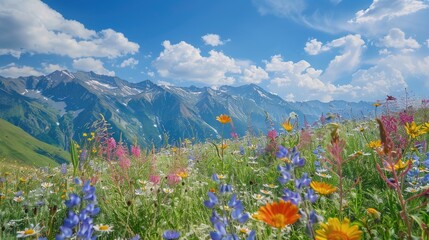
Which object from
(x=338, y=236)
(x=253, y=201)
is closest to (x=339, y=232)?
(x=338, y=236)

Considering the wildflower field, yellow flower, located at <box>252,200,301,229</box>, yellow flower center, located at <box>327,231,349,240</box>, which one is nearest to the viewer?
yellow flower, located at <box>252,200,301,229</box>

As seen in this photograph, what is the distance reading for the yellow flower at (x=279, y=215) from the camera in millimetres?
1348

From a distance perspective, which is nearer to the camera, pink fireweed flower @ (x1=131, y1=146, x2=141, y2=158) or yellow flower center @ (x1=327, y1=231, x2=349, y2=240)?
yellow flower center @ (x1=327, y1=231, x2=349, y2=240)

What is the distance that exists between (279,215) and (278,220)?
0.02m

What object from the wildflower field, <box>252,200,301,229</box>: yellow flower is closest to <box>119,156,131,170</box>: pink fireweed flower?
the wildflower field

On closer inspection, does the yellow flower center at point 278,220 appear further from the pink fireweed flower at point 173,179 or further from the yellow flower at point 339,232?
the pink fireweed flower at point 173,179

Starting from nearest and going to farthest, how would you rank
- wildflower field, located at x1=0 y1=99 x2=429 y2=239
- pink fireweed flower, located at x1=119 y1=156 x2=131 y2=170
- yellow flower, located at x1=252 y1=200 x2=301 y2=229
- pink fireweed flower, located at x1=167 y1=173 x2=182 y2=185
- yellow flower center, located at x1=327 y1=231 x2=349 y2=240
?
yellow flower, located at x1=252 y1=200 x2=301 y2=229, yellow flower center, located at x1=327 y1=231 x2=349 y2=240, wildflower field, located at x1=0 y1=99 x2=429 y2=239, pink fireweed flower, located at x1=167 y1=173 x2=182 y2=185, pink fireweed flower, located at x1=119 y1=156 x2=131 y2=170

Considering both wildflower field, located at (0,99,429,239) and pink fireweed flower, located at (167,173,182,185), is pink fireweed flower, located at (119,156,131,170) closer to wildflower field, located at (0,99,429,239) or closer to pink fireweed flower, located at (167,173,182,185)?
wildflower field, located at (0,99,429,239)

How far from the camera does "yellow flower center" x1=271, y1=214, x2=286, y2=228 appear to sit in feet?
4.42

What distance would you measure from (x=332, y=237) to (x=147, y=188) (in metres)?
2.97

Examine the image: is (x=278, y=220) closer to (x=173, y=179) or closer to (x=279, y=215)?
(x=279, y=215)

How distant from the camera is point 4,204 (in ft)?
13.9

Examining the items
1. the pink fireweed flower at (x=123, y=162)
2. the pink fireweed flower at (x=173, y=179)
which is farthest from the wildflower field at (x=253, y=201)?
the pink fireweed flower at (x=123, y=162)

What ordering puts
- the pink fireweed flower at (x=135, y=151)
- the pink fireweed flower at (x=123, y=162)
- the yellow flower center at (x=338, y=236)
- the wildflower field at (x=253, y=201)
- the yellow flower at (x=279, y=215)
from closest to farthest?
the yellow flower at (x=279, y=215) < the yellow flower center at (x=338, y=236) < the wildflower field at (x=253, y=201) < the pink fireweed flower at (x=123, y=162) < the pink fireweed flower at (x=135, y=151)
